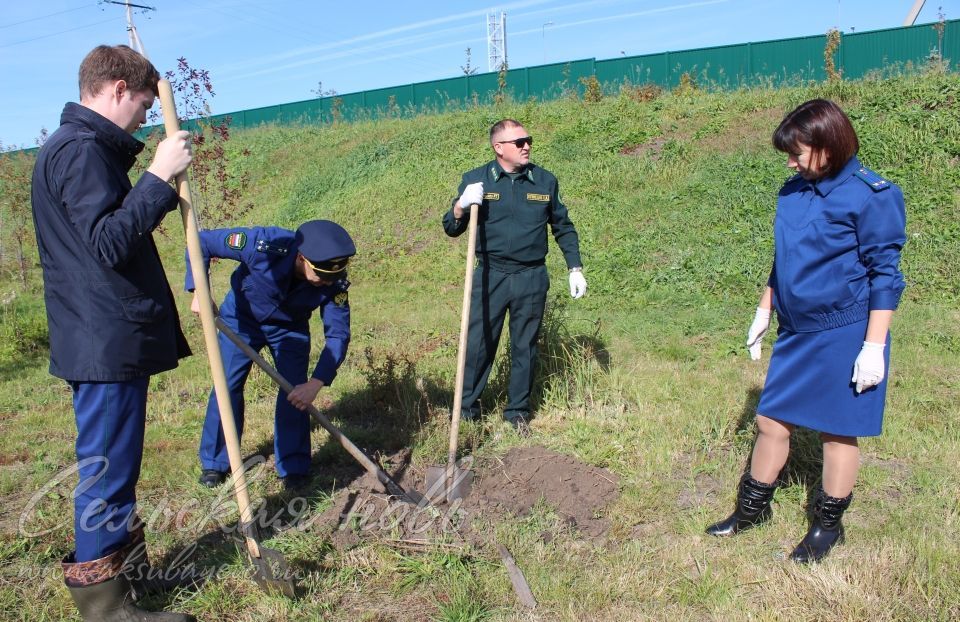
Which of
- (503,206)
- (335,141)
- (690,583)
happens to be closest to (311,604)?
(690,583)

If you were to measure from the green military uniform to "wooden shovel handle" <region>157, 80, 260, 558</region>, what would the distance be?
199 cm

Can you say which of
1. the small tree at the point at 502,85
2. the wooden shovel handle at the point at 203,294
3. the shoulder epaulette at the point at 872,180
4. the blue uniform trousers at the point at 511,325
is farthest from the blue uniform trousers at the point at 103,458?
the small tree at the point at 502,85

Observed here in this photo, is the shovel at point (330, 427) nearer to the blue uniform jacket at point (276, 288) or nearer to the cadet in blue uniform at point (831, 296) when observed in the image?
the blue uniform jacket at point (276, 288)

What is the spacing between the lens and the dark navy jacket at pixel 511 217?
4.46 meters

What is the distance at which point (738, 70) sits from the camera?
1667cm

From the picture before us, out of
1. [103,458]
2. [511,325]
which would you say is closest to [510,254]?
[511,325]

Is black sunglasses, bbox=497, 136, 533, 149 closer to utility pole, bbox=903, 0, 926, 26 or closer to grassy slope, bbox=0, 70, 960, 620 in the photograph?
grassy slope, bbox=0, 70, 960, 620

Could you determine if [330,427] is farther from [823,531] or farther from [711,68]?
[711,68]

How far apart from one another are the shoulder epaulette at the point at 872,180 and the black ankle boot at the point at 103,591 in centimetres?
327

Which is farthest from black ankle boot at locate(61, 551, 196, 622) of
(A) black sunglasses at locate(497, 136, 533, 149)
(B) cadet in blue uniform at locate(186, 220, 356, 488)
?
(A) black sunglasses at locate(497, 136, 533, 149)

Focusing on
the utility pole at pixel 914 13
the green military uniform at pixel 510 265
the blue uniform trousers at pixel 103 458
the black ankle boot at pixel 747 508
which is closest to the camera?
the blue uniform trousers at pixel 103 458

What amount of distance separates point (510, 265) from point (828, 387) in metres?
2.10

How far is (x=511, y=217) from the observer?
14.7ft

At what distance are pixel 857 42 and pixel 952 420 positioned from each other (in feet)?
44.9
